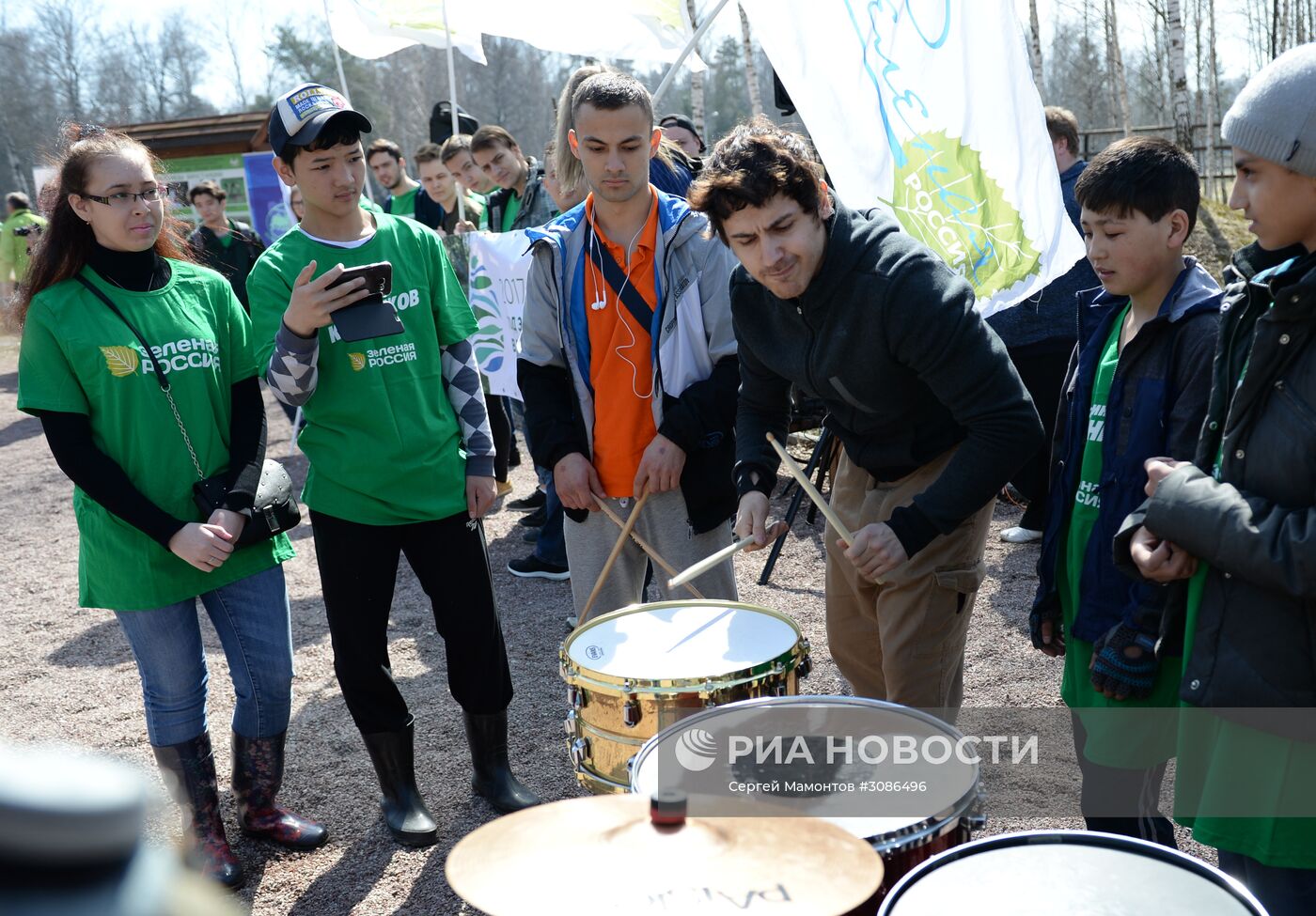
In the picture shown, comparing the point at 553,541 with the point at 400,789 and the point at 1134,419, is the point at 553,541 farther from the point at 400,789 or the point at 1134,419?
the point at 1134,419

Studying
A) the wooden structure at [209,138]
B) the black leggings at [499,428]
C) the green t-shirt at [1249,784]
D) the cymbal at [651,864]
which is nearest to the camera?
the cymbal at [651,864]

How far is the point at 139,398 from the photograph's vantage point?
9.41 ft

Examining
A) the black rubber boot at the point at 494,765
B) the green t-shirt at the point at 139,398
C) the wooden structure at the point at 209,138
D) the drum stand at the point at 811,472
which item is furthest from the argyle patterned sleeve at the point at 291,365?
the wooden structure at the point at 209,138

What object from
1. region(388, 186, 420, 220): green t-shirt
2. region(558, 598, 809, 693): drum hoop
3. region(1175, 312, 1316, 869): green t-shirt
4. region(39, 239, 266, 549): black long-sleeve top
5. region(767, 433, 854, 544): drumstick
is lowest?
region(1175, 312, 1316, 869): green t-shirt

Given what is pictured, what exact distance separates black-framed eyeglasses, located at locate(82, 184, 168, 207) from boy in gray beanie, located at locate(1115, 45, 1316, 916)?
250 cm

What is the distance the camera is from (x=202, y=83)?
51.2m

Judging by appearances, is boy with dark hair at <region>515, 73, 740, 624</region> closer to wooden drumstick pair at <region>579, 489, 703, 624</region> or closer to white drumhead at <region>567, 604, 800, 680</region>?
wooden drumstick pair at <region>579, 489, 703, 624</region>

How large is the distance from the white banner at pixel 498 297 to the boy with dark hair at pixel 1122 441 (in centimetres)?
357

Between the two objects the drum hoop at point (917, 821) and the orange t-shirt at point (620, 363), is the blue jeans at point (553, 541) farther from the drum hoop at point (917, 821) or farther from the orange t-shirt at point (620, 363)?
the drum hoop at point (917, 821)

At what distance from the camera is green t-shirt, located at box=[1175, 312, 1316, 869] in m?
1.79

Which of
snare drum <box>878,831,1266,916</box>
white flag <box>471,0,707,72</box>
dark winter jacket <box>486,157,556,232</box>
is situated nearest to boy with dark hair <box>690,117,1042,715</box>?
snare drum <box>878,831,1266,916</box>

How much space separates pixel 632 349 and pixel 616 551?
0.57 m

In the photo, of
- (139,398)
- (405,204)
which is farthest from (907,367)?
(405,204)

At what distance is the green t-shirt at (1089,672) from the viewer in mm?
2215
